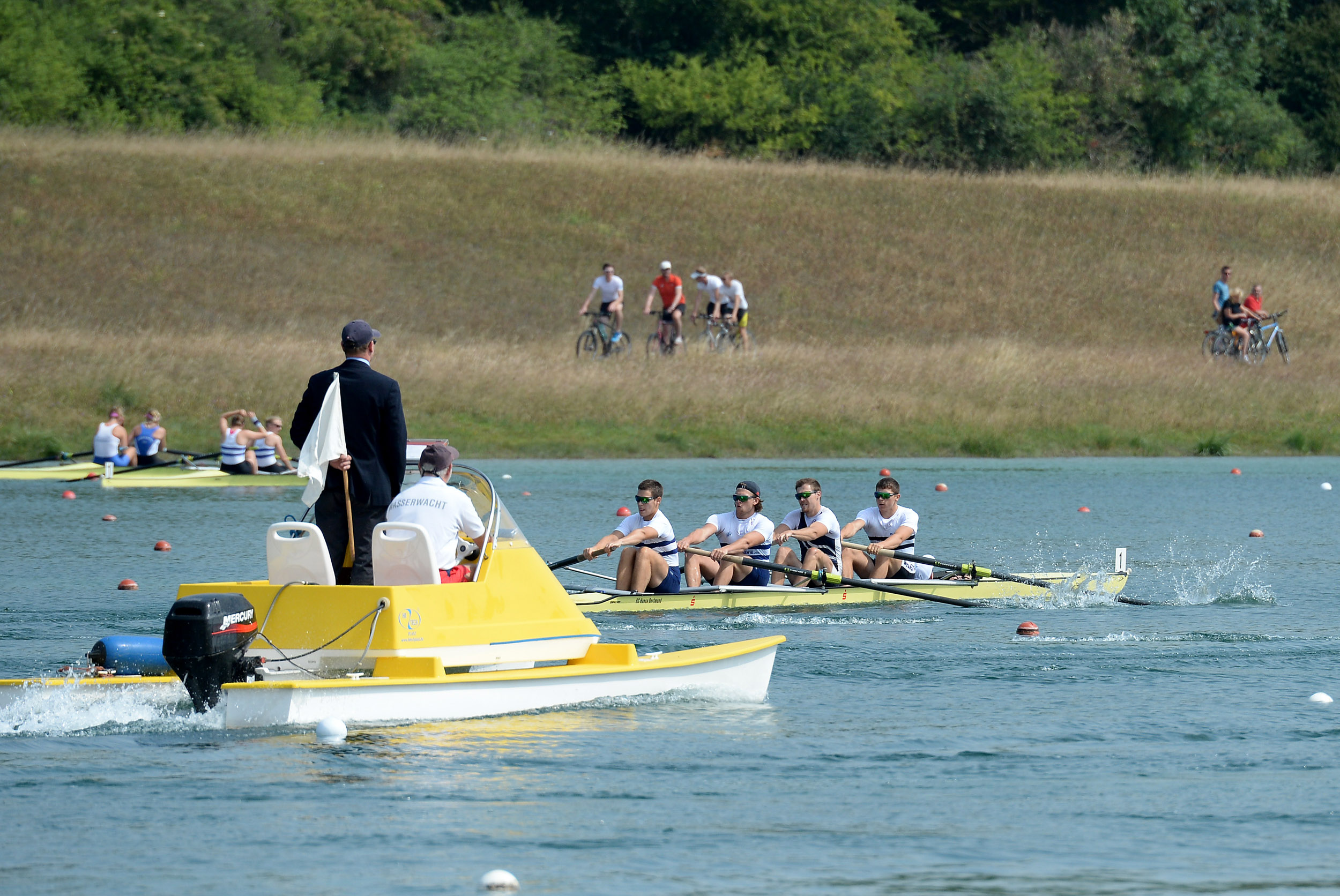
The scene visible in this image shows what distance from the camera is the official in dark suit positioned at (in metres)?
10.2

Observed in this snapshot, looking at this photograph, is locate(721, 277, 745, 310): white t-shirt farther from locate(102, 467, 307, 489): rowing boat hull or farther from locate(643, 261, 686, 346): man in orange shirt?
locate(102, 467, 307, 489): rowing boat hull

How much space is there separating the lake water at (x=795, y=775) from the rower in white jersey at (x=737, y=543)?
0.72 m

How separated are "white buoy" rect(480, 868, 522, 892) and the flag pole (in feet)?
11.3

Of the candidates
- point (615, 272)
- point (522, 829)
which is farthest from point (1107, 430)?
point (522, 829)

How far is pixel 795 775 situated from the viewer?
888 cm

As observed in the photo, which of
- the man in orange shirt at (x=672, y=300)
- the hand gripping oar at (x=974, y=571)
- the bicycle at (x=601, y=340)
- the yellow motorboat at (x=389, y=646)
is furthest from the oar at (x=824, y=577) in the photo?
the man in orange shirt at (x=672, y=300)

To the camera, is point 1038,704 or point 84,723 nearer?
point 84,723

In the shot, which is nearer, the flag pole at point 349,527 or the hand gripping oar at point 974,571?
the flag pole at point 349,527

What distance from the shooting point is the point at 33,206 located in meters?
45.0

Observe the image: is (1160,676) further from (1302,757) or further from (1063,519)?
(1063,519)

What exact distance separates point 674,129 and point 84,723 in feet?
173

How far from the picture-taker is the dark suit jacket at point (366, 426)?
10.2 metres

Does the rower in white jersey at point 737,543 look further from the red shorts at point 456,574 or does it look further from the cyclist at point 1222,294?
the cyclist at point 1222,294

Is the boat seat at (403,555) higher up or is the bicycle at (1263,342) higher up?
the bicycle at (1263,342)
